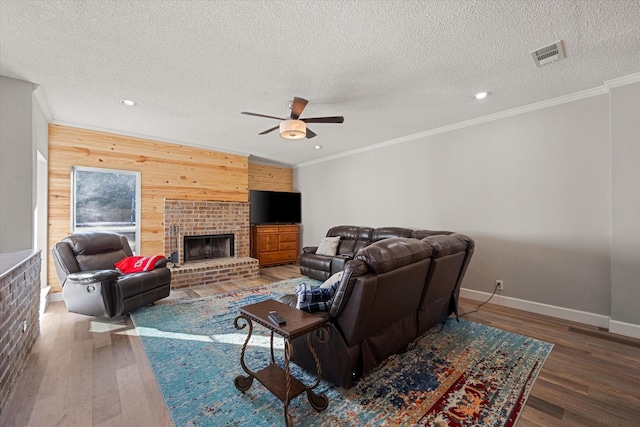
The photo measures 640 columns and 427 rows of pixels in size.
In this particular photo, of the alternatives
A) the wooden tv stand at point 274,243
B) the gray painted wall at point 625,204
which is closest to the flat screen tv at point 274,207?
the wooden tv stand at point 274,243

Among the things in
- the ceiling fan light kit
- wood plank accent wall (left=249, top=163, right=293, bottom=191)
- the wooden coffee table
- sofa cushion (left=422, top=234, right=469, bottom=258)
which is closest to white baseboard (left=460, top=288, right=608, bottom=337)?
sofa cushion (left=422, top=234, right=469, bottom=258)

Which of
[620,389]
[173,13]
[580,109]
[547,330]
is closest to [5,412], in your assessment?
[173,13]

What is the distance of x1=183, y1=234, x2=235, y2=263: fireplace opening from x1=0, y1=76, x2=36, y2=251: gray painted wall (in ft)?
8.08

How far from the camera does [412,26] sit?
6.45ft

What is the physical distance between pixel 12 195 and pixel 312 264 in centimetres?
391

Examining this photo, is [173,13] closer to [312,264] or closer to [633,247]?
[312,264]

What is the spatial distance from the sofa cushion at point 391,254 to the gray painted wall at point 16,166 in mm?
3351

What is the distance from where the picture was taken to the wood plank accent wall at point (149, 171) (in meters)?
3.97

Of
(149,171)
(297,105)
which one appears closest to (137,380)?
(297,105)

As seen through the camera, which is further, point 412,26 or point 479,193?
point 479,193

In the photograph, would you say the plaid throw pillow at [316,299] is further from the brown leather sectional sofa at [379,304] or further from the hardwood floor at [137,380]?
the hardwood floor at [137,380]

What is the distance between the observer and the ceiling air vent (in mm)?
2203

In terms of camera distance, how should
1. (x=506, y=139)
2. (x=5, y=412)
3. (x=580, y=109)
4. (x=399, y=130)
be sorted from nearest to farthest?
(x=5, y=412)
(x=580, y=109)
(x=506, y=139)
(x=399, y=130)

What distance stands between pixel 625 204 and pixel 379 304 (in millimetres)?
2966
